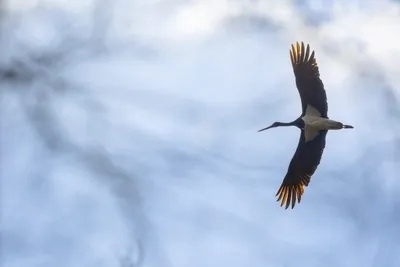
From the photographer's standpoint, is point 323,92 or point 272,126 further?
point 272,126

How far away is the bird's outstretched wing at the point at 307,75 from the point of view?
88.3m

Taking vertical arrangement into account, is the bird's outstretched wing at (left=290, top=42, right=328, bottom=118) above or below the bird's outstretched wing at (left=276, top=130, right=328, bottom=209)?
above

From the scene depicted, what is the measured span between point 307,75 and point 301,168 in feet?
26.5

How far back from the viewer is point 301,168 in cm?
9156

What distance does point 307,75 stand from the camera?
290 feet

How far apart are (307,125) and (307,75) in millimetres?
4453

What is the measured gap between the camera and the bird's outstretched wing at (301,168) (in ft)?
299

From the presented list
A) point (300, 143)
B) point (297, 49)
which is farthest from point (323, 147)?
point (297, 49)

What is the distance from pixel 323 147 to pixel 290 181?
12.6 feet

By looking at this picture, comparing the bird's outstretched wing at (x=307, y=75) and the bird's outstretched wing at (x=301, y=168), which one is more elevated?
the bird's outstretched wing at (x=307, y=75)

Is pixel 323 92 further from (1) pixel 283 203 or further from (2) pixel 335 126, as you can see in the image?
(1) pixel 283 203

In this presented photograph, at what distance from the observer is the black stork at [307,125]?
290 feet

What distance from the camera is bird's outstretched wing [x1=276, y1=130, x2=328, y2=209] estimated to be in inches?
3593

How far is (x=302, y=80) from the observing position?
88.6 metres
